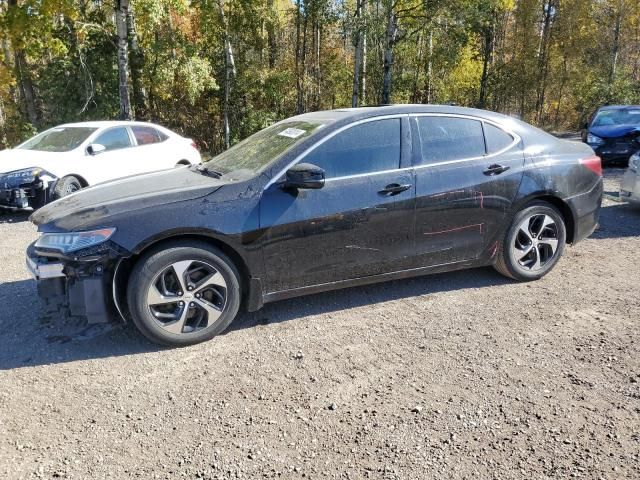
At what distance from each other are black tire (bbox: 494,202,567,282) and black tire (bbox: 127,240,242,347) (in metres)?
2.47

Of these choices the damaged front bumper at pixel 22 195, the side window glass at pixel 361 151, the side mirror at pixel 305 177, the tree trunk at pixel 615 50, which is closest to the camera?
the side mirror at pixel 305 177

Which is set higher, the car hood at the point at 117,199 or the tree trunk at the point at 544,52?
the tree trunk at the point at 544,52

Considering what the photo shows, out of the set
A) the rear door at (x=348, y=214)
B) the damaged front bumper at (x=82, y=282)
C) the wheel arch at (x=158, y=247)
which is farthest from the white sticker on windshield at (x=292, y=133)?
the damaged front bumper at (x=82, y=282)

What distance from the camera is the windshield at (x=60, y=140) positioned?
8440mm

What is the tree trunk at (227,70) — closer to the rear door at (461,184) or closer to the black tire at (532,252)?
the rear door at (461,184)

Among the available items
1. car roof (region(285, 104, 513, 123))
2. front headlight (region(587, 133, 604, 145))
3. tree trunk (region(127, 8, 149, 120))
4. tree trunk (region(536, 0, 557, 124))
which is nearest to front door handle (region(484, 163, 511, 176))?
car roof (region(285, 104, 513, 123))

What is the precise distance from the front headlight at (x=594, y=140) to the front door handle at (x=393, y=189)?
11.2 meters

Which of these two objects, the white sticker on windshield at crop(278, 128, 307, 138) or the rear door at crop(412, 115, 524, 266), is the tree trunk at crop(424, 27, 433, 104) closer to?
the rear door at crop(412, 115, 524, 266)

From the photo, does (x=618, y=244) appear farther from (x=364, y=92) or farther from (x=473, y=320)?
(x=364, y=92)

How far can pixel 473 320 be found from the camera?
3.93m

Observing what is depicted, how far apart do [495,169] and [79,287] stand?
3448 mm

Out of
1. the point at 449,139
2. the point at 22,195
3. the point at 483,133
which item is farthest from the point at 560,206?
the point at 22,195

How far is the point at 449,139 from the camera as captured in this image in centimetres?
433

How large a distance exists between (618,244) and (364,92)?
20143 mm
